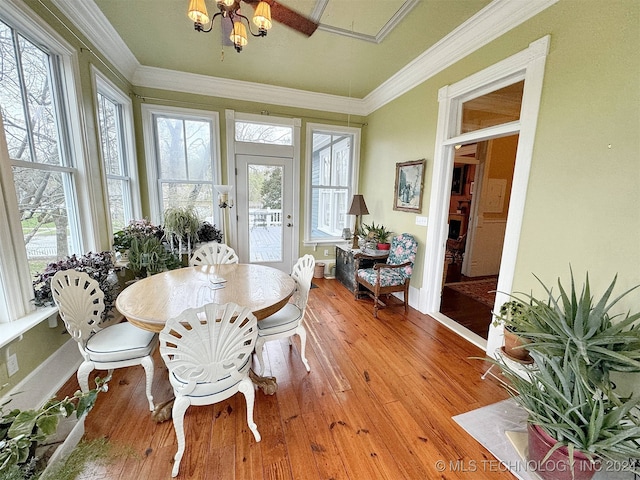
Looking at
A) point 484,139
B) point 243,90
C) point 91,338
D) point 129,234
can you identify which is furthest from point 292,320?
point 243,90

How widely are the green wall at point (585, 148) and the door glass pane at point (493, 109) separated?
30 centimetres

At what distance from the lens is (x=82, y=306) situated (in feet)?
5.59

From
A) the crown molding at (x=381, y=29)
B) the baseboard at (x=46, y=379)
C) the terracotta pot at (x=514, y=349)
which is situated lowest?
the baseboard at (x=46, y=379)

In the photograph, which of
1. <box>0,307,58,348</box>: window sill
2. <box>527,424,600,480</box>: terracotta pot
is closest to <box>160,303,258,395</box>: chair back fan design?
<box>0,307,58,348</box>: window sill

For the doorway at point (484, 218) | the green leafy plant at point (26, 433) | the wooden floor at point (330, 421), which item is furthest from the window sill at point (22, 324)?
the doorway at point (484, 218)

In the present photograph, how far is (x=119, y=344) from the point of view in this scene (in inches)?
64.0

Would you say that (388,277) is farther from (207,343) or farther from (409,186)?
(207,343)

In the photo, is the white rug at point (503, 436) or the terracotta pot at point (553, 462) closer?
the terracotta pot at point (553, 462)

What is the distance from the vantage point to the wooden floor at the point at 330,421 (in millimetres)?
1360

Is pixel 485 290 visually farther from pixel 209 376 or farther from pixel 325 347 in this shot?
pixel 209 376

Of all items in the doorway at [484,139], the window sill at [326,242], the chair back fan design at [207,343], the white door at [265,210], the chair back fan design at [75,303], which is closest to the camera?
the chair back fan design at [207,343]

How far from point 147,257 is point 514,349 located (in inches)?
135

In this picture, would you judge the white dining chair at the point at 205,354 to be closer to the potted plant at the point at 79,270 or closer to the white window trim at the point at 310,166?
the potted plant at the point at 79,270

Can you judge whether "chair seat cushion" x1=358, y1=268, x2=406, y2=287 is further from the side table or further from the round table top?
the round table top
